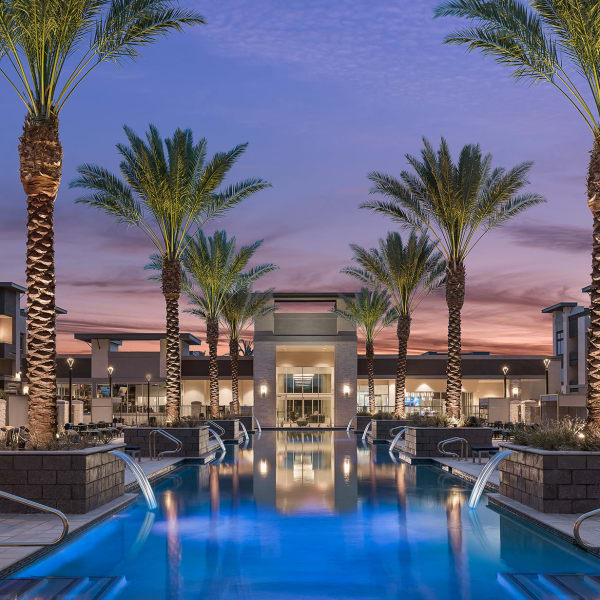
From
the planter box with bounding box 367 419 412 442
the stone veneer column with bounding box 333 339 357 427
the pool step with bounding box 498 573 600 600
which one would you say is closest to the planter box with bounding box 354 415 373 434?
the stone veneer column with bounding box 333 339 357 427

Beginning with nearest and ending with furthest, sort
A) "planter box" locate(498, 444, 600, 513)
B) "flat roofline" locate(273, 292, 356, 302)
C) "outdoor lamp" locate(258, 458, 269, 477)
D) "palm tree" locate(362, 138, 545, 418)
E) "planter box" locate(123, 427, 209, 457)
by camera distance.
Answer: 1. "planter box" locate(498, 444, 600, 513)
2. "outdoor lamp" locate(258, 458, 269, 477)
3. "planter box" locate(123, 427, 209, 457)
4. "palm tree" locate(362, 138, 545, 418)
5. "flat roofline" locate(273, 292, 356, 302)

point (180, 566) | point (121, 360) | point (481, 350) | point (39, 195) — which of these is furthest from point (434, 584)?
point (481, 350)

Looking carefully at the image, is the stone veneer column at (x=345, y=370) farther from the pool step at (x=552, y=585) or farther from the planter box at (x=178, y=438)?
the pool step at (x=552, y=585)

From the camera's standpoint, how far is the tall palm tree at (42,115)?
45.8 ft

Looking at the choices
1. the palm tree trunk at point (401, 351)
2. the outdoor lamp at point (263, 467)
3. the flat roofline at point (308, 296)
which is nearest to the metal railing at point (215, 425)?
the outdoor lamp at point (263, 467)

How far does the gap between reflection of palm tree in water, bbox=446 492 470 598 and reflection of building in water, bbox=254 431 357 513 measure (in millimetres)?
1844

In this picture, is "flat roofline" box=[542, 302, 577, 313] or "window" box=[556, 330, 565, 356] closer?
"flat roofline" box=[542, 302, 577, 313]

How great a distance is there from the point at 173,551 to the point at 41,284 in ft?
19.9

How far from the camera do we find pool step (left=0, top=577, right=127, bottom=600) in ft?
25.2

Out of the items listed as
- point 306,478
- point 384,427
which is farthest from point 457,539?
point 384,427

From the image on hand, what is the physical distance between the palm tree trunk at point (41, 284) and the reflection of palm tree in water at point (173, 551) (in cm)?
254

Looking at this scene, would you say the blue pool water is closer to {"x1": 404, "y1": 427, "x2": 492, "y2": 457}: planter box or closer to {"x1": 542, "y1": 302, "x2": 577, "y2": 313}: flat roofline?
{"x1": 404, "y1": 427, "x2": 492, "y2": 457}: planter box

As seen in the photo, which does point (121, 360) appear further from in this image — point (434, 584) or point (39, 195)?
point (434, 584)

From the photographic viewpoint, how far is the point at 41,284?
1402 centimetres
